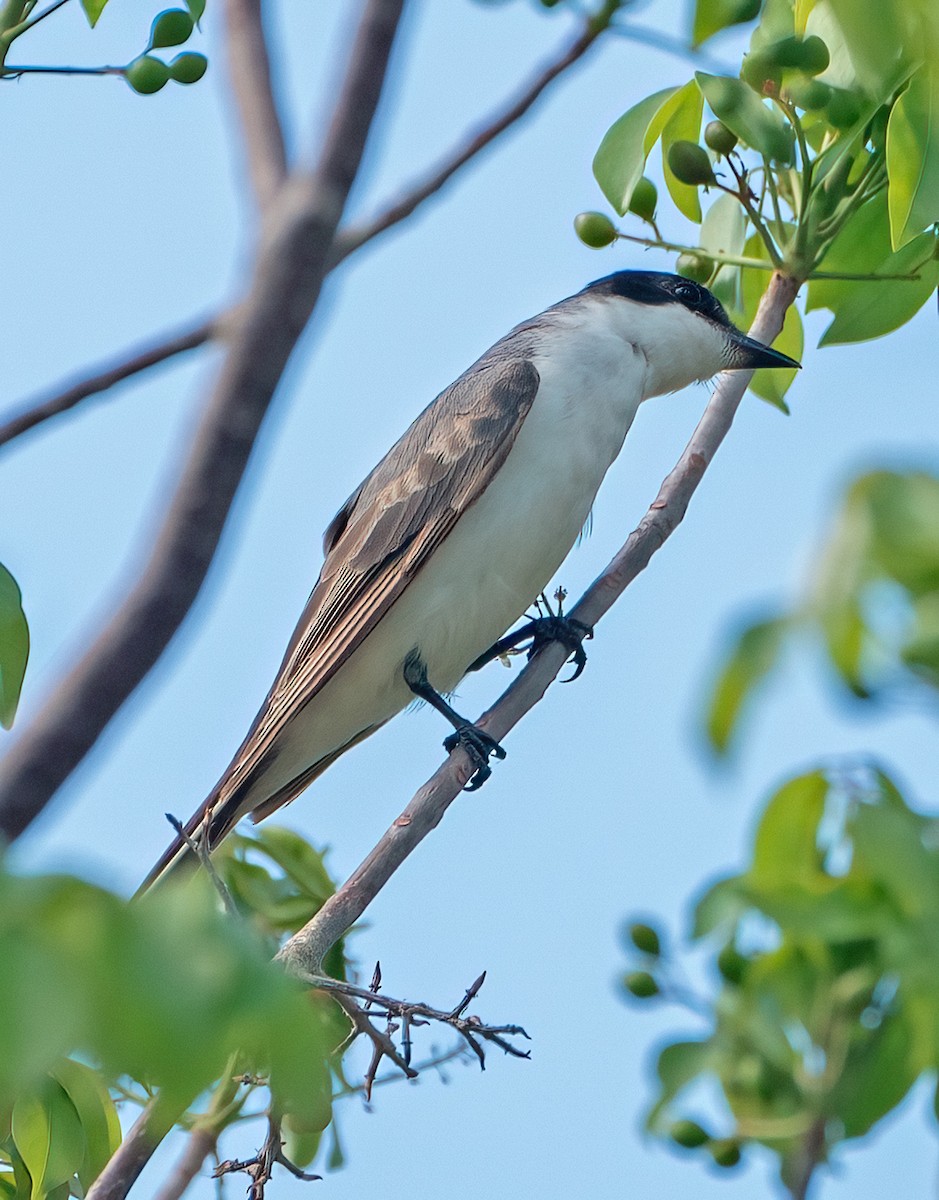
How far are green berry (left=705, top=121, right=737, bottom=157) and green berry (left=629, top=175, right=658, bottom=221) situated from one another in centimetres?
19

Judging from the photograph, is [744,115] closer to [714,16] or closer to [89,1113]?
[714,16]

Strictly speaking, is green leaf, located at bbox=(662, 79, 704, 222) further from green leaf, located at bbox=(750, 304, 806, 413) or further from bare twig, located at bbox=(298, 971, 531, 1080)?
bare twig, located at bbox=(298, 971, 531, 1080)

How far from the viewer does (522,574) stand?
4723mm

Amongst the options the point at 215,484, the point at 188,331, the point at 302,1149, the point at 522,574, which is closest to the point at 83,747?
the point at 215,484

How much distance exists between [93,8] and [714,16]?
1.21m

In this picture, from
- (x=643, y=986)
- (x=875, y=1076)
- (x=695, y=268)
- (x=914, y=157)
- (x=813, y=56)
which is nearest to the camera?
(x=875, y=1076)

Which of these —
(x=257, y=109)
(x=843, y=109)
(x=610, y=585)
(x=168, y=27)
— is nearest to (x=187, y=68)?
(x=168, y=27)

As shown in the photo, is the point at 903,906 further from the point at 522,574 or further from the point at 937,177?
the point at 522,574

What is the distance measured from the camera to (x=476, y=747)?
4160mm

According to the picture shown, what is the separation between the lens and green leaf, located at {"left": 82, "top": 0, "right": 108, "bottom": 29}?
106 inches

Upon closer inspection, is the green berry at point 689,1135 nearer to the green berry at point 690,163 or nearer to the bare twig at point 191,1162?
the bare twig at point 191,1162

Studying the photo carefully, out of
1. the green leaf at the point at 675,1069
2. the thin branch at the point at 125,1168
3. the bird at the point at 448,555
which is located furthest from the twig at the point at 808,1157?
Result: the bird at the point at 448,555

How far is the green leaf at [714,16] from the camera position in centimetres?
308

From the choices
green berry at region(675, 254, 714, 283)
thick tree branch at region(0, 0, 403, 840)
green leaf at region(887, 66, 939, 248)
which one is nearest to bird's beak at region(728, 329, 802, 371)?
green berry at region(675, 254, 714, 283)
